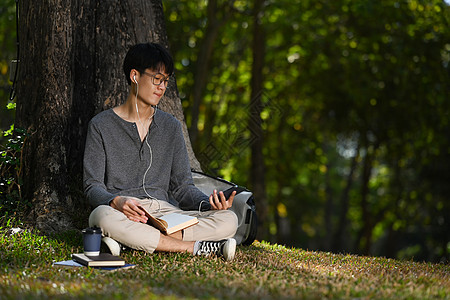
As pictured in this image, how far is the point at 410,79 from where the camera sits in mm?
11258

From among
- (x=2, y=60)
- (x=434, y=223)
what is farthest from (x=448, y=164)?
(x=2, y=60)

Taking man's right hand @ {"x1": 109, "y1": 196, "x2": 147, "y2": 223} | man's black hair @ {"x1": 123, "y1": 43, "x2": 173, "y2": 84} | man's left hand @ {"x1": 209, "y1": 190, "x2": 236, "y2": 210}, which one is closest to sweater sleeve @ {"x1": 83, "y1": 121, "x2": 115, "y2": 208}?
man's right hand @ {"x1": 109, "y1": 196, "x2": 147, "y2": 223}

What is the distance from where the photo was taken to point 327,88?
1352cm

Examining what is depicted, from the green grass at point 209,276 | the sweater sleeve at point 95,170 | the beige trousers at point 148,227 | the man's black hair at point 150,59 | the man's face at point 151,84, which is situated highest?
the man's black hair at point 150,59

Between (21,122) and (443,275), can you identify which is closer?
(443,275)

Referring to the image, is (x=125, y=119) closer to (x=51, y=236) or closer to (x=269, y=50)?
(x=51, y=236)

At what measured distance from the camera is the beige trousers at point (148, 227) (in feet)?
13.4

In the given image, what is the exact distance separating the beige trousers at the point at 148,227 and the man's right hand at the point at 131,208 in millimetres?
43

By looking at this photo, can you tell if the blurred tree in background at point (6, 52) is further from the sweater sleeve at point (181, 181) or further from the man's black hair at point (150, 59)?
the sweater sleeve at point (181, 181)

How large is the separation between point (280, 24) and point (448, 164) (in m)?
5.60

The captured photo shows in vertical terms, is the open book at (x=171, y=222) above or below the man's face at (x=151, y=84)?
below

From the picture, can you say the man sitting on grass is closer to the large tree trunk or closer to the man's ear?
the man's ear

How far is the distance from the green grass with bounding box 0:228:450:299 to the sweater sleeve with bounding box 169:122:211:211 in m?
0.62

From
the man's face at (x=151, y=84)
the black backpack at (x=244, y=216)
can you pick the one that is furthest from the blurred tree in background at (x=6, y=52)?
the black backpack at (x=244, y=216)
